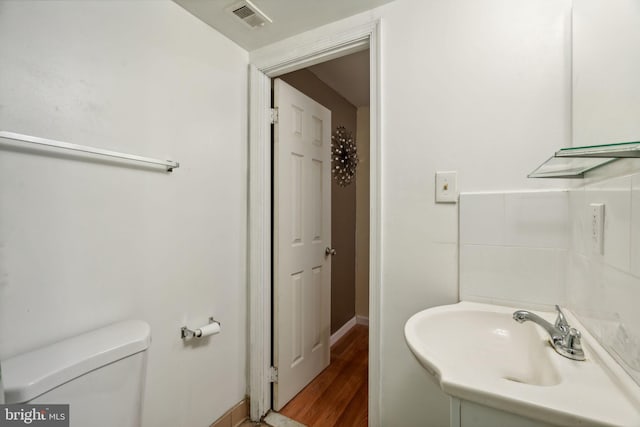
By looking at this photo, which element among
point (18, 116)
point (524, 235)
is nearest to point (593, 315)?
point (524, 235)

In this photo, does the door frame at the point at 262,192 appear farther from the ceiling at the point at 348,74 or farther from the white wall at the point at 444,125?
the ceiling at the point at 348,74

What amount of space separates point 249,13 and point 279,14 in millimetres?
140

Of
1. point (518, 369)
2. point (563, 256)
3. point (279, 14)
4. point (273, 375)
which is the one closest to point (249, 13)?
point (279, 14)

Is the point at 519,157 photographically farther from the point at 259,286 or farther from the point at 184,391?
the point at 184,391

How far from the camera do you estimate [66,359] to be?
78 cm

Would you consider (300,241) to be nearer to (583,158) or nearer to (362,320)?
(583,158)

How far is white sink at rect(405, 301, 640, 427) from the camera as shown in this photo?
51 centimetres

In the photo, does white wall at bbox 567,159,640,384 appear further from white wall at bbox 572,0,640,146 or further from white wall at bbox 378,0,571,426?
white wall at bbox 378,0,571,426

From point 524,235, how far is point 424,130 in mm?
559

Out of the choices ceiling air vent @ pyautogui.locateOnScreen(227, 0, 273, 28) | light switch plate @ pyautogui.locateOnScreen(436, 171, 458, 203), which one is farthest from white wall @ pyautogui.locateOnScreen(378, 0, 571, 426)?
ceiling air vent @ pyautogui.locateOnScreen(227, 0, 273, 28)

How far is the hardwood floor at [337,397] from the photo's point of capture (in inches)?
63.3

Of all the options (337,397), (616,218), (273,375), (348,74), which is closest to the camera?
(616,218)

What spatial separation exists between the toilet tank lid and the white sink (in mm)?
885

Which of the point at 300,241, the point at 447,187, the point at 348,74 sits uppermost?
the point at 348,74
